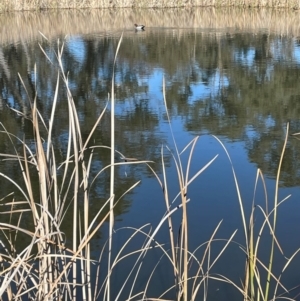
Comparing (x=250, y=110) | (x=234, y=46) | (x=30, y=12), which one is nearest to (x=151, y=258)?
(x=250, y=110)

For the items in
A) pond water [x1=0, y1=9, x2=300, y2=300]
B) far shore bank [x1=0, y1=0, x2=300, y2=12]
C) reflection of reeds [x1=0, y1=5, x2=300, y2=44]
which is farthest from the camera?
far shore bank [x1=0, y1=0, x2=300, y2=12]

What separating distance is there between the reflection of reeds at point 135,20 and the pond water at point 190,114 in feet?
0.68

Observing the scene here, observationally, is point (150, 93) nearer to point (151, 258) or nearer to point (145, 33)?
point (151, 258)

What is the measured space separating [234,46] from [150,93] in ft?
9.60

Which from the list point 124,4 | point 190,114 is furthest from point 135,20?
point 190,114

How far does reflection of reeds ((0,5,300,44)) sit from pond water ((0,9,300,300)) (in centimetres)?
21

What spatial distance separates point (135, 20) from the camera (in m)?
10.9

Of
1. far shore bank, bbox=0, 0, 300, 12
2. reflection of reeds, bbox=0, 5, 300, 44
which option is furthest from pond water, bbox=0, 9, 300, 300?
far shore bank, bbox=0, 0, 300, 12

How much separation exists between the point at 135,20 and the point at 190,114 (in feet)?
23.2

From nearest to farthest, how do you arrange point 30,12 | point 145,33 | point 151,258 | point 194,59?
point 151,258
point 194,59
point 145,33
point 30,12

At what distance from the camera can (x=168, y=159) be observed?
3277 mm

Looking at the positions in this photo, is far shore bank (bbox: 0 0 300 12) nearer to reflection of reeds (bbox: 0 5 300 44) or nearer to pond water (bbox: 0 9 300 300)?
reflection of reeds (bbox: 0 5 300 44)

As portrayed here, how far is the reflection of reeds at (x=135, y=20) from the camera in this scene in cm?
922

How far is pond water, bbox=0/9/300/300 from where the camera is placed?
2369 mm
